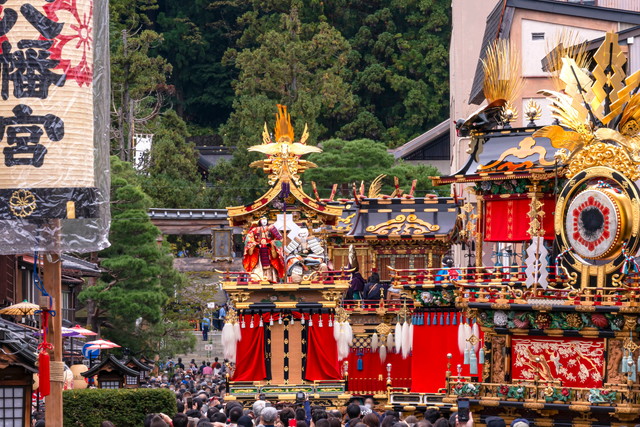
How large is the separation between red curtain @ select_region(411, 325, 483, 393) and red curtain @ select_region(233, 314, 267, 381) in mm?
5495

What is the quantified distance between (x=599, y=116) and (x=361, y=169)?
4224cm

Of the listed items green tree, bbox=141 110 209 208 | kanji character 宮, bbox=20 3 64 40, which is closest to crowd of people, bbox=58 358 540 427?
kanji character 宮, bbox=20 3 64 40

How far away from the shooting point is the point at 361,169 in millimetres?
71312

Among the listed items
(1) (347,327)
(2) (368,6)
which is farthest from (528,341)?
(2) (368,6)

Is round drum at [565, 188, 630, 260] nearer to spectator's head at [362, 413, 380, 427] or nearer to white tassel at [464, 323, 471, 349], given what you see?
white tassel at [464, 323, 471, 349]

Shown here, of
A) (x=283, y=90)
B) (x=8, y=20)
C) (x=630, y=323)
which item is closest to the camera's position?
(x=8, y=20)

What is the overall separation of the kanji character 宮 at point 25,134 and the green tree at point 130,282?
32864 mm

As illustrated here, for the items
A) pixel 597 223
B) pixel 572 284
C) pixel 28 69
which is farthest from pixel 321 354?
pixel 28 69

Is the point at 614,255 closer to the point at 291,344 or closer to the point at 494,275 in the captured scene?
the point at 494,275

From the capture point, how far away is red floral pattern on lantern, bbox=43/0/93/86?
20.5 meters

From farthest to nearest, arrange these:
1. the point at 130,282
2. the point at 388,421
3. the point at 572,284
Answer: the point at 130,282 < the point at 572,284 < the point at 388,421

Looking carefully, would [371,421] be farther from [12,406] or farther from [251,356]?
[251,356]

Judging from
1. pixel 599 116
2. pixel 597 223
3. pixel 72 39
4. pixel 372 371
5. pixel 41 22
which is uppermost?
pixel 41 22

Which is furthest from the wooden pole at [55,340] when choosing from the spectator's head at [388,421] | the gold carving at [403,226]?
the gold carving at [403,226]
